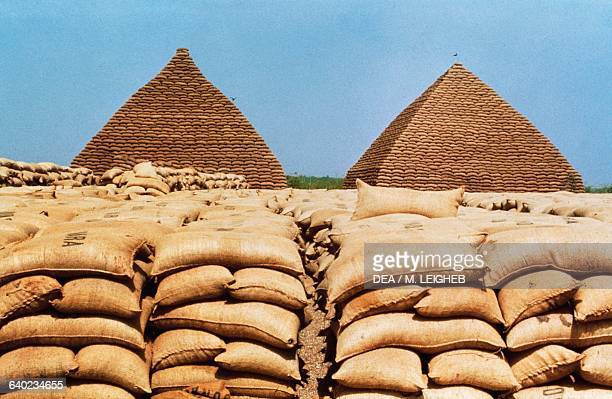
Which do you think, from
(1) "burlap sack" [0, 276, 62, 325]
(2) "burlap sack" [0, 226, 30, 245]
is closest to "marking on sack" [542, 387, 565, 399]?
(1) "burlap sack" [0, 276, 62, 325]

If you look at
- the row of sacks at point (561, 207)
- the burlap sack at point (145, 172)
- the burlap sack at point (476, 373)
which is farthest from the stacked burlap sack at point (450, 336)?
the burlap sack at point (145, 172)

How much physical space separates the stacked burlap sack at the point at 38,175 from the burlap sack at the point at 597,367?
6.88 m

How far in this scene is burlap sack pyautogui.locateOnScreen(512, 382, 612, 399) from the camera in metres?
2.50

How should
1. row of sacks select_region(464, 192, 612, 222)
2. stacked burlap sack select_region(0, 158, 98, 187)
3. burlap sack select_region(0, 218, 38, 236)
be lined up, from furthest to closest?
stacked burlap sack select_region(0, 158, 98, 187) → row of sacks select_region(464, 192, 612, 222) → burlap sack select_region(0, 218, 38, 236)

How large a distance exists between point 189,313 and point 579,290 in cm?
182

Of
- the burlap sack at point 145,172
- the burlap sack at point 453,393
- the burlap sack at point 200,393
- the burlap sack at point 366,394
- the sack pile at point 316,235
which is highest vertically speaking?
the burlap sack at point 145,172

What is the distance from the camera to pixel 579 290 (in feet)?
8.50

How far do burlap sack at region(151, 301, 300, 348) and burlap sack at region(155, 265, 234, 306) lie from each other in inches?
1.7

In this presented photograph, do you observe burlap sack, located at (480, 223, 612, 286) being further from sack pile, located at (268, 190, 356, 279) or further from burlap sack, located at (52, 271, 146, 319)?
burlap sack, located at (52, 271, 146, 319)

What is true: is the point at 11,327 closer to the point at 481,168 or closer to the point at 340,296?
the point at 340,296

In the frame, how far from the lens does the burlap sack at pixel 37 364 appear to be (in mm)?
2531

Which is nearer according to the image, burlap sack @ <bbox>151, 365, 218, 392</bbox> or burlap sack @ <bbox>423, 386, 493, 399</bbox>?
burlap sack @ <bbox>423, 386, 493, 399</bbox>

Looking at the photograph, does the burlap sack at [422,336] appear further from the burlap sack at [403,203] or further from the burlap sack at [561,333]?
the burlap sack at [403,203]

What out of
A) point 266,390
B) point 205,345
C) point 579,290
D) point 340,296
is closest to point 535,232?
point 579,290
